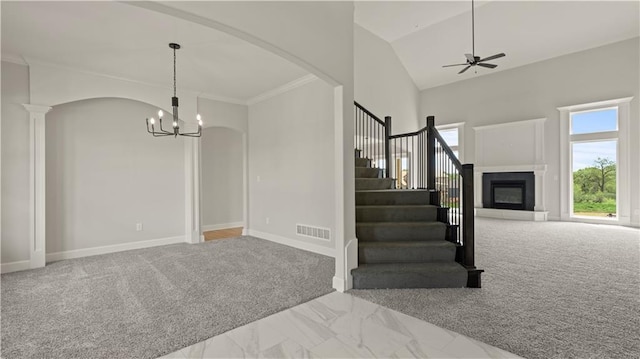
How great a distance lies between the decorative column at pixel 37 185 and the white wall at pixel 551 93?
10036mm

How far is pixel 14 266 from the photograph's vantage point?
3846mm

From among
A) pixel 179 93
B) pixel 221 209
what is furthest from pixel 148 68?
pixel 221 209

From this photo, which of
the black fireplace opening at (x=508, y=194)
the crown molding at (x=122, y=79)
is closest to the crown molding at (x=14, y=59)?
the crown molding at (x=122, y=79)

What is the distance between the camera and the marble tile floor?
6.50 ft

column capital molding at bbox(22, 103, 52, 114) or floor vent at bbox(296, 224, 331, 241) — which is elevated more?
column capital molding at bbox(22, 103, 52, 114)

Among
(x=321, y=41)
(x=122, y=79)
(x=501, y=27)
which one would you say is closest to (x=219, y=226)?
(x=122, y=79)

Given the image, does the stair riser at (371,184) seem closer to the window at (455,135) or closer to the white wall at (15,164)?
the white wall at (15,164)

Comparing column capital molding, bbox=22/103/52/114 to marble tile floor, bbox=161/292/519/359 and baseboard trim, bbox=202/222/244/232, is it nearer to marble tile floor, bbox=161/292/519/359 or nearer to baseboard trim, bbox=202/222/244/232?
baseboard trim, bbox=202/222/244/232

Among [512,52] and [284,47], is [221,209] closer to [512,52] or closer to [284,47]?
[284,47]

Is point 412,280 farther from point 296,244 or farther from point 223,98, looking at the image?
point 223,98

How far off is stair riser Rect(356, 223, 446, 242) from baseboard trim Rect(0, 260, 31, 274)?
4.58m

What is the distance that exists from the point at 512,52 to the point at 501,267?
22.2 feet

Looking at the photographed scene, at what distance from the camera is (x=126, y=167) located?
501 centimetres

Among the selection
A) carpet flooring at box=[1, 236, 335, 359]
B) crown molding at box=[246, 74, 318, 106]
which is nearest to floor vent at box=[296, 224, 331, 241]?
carpet flooring at box=[1, 236, 335, 359]
